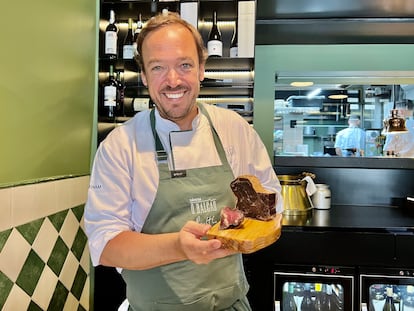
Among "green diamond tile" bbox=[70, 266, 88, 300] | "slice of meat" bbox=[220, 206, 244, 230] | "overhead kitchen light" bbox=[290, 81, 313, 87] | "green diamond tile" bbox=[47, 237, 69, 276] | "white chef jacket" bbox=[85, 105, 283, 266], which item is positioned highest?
"overhead kitchen light" bbox=[290, 81, 313, 87]

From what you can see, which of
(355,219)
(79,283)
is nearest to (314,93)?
(355,219)

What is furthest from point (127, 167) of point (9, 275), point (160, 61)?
point (9, 275)

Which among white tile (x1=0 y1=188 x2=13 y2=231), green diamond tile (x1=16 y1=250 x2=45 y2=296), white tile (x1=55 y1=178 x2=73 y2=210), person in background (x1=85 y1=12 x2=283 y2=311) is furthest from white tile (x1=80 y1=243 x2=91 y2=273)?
person in background (x1=85 y1=12 x2=283 y2=311)

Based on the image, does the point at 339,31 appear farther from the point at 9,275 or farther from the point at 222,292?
the point at 9,275

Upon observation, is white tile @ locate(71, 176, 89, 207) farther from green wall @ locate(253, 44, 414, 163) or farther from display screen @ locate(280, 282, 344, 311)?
green wall @ locate(253, 44, 414, 163)

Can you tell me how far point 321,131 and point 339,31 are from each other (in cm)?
65

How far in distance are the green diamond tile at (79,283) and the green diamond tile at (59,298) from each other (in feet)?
0.31

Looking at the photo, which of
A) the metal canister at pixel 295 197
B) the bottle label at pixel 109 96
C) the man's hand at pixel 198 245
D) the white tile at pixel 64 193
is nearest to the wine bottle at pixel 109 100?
the bottle label at pixel 109 96

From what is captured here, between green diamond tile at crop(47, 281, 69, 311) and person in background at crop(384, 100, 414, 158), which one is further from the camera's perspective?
person in background at crop(384, 100, 414, 158)

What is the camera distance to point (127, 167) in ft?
3.50

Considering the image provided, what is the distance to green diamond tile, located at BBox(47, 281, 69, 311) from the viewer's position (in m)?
1.71

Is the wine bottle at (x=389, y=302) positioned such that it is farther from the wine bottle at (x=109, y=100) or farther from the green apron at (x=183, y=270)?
the wine bottle at (x=109, y=100)

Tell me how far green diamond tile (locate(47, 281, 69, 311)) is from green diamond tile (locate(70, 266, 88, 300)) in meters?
0.09

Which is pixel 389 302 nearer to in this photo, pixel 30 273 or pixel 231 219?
pixel 231 219
